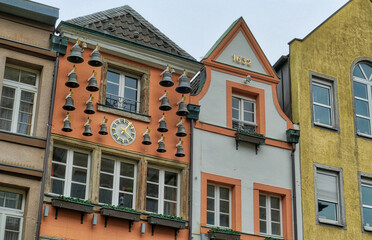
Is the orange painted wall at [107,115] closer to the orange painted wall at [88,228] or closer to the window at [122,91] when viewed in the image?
the window at [122,91]

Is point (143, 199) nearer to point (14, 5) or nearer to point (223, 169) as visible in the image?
point (223, 169)

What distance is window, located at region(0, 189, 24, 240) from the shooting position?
70.2 ft

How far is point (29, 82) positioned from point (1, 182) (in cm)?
362

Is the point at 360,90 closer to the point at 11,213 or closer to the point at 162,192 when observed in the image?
the point at 162,192

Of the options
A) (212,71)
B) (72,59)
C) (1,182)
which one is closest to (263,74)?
(212,71)

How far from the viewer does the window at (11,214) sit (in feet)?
70.2

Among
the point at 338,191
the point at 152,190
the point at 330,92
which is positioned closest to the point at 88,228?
the point at 152,190

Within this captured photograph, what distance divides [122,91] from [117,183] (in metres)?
3.31

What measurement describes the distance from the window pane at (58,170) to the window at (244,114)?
675cm

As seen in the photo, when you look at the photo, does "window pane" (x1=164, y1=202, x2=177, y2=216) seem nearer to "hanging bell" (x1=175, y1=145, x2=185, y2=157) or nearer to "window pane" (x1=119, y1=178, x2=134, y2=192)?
"window pane" (x1=119, y1=178, x2=134, y2=192)

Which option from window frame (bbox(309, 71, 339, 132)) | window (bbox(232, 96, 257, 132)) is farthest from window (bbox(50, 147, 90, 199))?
window frame (bbox(309, 71, 339, 132))

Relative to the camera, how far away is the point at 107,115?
24172 mm

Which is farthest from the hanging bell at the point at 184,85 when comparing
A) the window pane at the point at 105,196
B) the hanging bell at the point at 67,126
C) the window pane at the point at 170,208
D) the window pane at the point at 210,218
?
the window pane at the point at 210,218

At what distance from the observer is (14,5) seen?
23.3 meters
